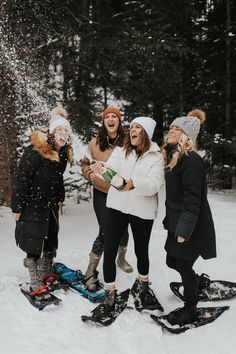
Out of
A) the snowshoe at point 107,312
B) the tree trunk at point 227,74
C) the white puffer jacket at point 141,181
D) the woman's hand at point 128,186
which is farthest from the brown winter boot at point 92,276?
the tree trunk at point 227,74

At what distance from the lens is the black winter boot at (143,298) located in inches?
184

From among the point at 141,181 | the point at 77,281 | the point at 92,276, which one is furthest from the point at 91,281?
the point at 141,181

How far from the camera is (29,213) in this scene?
4.62 metres

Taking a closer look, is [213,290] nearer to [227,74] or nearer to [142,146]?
[142,146]

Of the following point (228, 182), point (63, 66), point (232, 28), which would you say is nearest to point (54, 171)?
point (63, 66)

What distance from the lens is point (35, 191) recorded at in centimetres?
464

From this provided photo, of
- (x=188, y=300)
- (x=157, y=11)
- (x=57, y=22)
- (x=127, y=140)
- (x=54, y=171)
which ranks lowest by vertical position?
(x=188, y=300)

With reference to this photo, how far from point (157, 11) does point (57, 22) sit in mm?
3009

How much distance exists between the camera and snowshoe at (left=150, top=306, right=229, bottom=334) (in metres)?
4.28

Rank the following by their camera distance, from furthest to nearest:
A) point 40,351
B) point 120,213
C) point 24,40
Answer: point 24,40 < point 120,213 < point 40,351

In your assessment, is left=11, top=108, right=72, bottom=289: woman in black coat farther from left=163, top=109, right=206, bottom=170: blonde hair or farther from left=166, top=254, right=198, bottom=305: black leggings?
left=166, top=254, right=198, bottom=305: black leggings

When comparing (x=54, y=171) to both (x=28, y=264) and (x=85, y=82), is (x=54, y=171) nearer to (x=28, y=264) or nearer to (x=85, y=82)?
(x=28, y=264)

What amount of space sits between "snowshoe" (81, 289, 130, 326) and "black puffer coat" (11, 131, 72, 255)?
95 cm

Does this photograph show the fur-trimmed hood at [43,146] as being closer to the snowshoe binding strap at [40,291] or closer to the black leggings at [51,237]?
the black leggings at [51,237]
